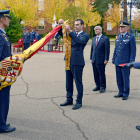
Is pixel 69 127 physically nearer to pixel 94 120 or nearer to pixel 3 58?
pixel 94 120

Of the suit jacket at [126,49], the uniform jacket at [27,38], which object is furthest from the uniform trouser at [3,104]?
the uniform jacket at [27,38]

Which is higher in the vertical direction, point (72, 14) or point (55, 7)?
point (55, 7)

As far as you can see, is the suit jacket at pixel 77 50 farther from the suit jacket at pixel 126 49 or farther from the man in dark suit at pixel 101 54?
the man in dark suit at pixel 101 54

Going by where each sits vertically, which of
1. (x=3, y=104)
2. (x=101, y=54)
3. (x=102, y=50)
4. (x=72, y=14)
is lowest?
(x=3, y=104)

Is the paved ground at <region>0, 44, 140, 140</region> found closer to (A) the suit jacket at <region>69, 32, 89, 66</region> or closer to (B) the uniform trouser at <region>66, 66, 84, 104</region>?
(B) the uniform trouser at <region>66, 66, 84, 104</region>

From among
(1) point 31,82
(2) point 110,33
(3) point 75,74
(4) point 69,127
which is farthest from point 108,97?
(2) point 110,33

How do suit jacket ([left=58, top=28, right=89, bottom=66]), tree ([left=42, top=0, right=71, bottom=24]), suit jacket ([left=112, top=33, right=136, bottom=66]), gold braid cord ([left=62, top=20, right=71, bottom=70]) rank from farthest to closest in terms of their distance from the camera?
tree ([left=42, top=0, right=71, bottom=24]) < suit jacket ([left=112, top=33, right=136, bottom=66]) < suit jacket ([left=58, top=28, right=89, bottom=66]) < gold braid cord ([left=62, top=20, right=71, bottom=70])

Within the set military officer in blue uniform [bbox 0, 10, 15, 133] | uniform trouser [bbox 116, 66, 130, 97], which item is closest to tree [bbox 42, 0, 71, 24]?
uniform trouser [bbox 116, 66, 130, 97]

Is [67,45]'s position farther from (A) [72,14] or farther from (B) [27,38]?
(A) [72,14]

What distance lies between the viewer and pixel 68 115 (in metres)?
4.45

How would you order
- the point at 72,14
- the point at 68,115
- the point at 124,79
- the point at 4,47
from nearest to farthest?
the point at 4,47 < the point at 68,115 < the point at 124,79 < the point at 72,14

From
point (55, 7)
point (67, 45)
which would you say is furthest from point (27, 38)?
point (55, 7)

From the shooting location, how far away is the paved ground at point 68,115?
3.57 meters

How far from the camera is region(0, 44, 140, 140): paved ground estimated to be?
141 inches
